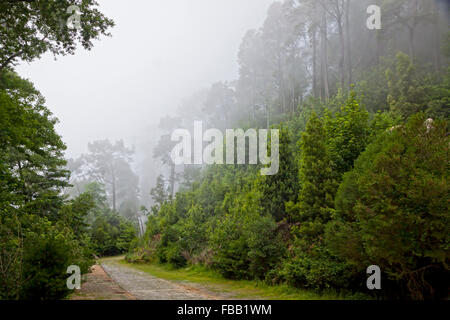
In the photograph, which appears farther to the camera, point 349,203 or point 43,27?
point 43,27

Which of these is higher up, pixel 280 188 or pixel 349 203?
pixel 280 188

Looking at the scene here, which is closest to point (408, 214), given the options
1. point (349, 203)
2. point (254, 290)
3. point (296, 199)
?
point (349, 203)

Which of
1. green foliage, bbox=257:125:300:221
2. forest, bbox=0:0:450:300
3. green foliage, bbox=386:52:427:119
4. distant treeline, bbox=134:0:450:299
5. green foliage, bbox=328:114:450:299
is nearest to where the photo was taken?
green foliage, bbox=328:114:450:299

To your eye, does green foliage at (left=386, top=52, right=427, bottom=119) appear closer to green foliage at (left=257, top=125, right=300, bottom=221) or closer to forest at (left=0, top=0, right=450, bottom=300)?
forest at (left=0, top=0, right=450, bottom=300)

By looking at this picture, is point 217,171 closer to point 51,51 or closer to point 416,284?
point 51,51

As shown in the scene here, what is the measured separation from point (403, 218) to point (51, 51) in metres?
11.0

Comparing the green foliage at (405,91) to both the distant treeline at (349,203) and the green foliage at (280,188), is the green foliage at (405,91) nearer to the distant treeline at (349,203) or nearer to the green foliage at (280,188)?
the distant treeline at (349,203)

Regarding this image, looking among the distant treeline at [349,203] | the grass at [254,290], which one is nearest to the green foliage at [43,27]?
the distant treeline at [349,203]

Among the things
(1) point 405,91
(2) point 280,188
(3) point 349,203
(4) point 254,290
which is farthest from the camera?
(1) point 405,91

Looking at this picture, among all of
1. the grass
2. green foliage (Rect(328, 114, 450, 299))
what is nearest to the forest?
green foliage (Rect(328, 114, 450, 299))

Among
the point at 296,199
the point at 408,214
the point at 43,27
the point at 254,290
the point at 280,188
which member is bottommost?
the point at 254,290

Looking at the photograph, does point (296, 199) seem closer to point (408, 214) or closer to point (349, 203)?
point (349, 203)

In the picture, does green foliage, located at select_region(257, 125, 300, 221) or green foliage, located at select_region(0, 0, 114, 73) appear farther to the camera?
green foliage, located at select_region(257, 125, 300, 221)
